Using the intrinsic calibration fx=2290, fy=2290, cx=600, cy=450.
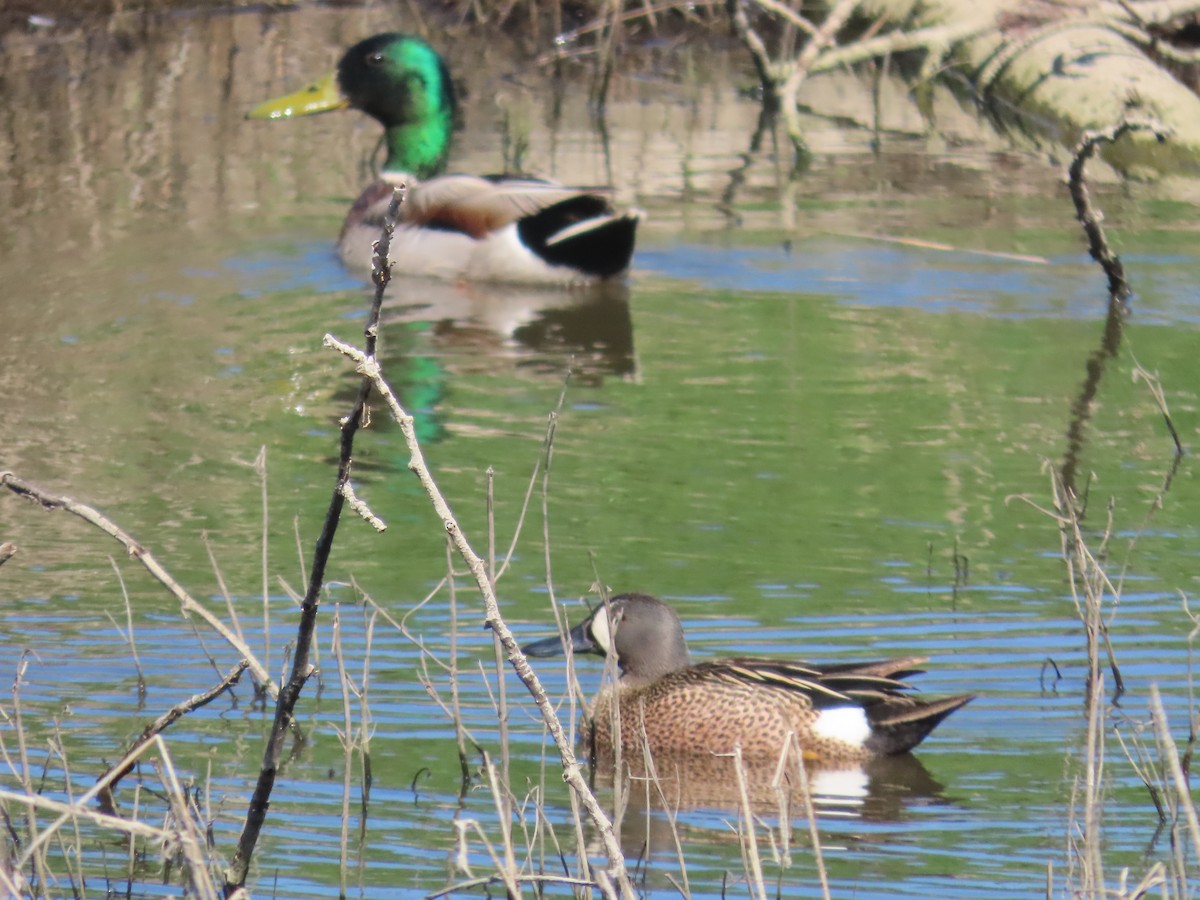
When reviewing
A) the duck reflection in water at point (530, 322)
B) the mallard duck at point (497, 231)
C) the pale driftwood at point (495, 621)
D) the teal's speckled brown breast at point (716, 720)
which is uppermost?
the pale driftwood at point (495, 621)

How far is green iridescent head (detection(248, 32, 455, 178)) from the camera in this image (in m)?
13.2

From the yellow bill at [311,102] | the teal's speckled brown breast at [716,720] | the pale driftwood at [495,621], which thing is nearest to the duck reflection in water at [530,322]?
the yellow bill at [311,102]

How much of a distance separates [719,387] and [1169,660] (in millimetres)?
3641

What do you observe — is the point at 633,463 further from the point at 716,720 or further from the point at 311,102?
the point at 311,102

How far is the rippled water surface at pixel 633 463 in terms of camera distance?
5195 mm

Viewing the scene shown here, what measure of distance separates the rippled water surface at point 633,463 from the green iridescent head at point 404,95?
62 centimetres

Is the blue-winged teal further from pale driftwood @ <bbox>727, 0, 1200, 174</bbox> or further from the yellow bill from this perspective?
the yellow bill

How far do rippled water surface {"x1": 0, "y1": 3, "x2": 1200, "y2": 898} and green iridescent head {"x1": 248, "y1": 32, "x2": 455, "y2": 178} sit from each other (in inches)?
24.6

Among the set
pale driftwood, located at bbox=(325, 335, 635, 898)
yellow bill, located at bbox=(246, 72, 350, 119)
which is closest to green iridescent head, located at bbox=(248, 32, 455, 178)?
yellow bill, located at bbox=(246, 72, 350, 119)

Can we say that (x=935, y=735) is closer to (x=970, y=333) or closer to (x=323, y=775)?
(x=323, y=775)

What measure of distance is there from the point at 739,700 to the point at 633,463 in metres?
2.44

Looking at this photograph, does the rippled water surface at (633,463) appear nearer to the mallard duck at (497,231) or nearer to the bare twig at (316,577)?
the mallard duck at (497,231)

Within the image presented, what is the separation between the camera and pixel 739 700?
5.87m

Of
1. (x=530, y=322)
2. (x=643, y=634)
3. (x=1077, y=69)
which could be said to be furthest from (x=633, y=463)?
(x=1077, y=69)
